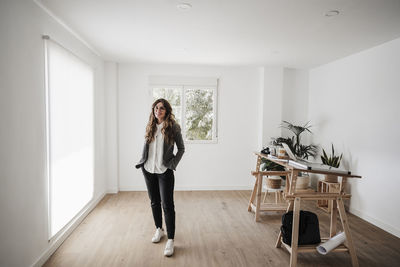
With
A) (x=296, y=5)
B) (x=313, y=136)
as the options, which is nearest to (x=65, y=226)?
(x=296, y=5)

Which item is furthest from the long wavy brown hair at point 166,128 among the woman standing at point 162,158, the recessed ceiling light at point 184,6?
the recessed ceiling light at point 184,6

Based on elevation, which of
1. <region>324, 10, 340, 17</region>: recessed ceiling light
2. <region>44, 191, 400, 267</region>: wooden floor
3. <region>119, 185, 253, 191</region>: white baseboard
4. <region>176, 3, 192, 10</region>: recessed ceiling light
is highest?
<region>324, 10, 340, 17</region>: recessed ceiling light

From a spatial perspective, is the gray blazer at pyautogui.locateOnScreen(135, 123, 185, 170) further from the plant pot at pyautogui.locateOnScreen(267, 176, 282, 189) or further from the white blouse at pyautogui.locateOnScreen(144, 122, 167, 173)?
the plant pot at pyautogui.locateOnScreen(267, 176, 282, 189)

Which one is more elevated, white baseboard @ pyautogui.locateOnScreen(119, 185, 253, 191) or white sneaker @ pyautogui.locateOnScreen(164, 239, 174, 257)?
white sneaker @ pyautogui.locateOnScreen(164, 239, 174, 257)

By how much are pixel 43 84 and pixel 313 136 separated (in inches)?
180

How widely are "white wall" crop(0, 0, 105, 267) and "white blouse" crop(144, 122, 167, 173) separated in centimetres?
101

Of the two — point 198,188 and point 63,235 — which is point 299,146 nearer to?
point 198,188

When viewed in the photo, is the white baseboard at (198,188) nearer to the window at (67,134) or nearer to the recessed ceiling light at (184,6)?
the window at (67,134)

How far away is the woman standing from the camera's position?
97.1 inches

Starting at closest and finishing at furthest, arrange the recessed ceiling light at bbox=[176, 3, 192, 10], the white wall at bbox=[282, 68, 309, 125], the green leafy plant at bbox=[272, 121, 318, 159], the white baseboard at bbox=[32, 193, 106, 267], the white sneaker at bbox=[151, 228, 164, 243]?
the recessed ceiling light at bbox=[176, 3, 192, 10] < the white baseboard at bbox=[32, 193, 106, 267] < the white sneaker at bbox=[151, 228, 164, 243] < the green leafy plant at bbox=[272, 121, 318, 159] < the white wall at bbox=[282, 68, 309, 125]

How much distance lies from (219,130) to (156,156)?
8.53ft

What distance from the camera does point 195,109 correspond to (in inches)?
193

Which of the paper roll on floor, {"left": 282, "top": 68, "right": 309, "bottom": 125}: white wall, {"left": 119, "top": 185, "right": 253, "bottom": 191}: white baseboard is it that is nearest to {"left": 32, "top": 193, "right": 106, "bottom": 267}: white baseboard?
{"left": 119, "top": 185, "right": 253, "bottom": 191}: white baseboard

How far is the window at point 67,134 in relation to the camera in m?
2.53
